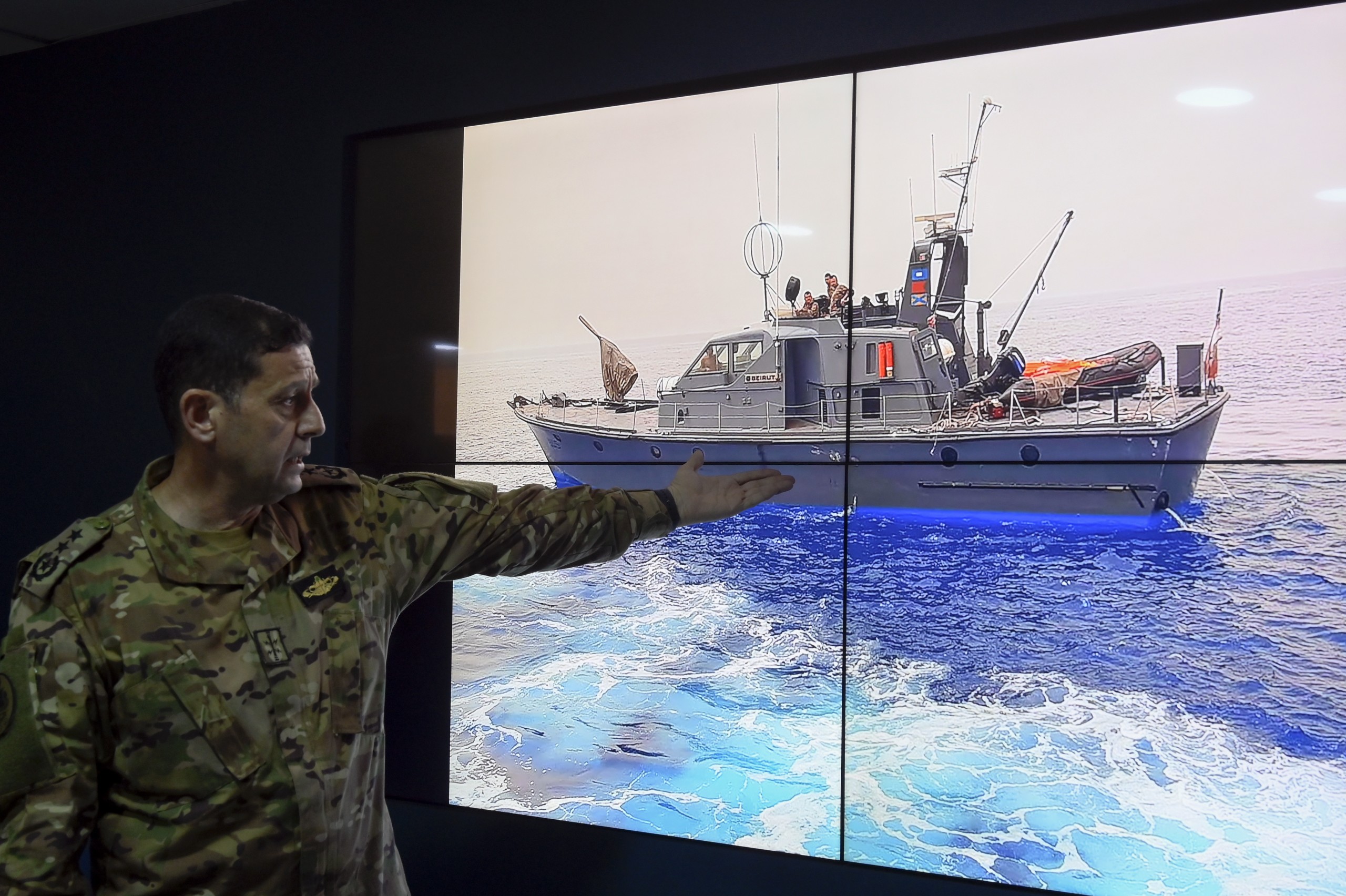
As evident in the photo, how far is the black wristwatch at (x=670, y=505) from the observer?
5.68ft

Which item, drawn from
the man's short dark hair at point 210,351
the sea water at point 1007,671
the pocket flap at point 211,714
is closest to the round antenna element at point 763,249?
the sea water at point 1007,671

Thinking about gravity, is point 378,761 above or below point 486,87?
below

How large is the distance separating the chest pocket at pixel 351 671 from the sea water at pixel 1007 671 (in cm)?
83

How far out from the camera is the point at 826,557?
2070 millimetres

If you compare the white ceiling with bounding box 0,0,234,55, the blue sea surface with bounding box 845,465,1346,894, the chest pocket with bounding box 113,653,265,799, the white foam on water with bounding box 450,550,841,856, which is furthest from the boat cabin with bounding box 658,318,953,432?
the white ceiling with bounding box 0,0,234,55

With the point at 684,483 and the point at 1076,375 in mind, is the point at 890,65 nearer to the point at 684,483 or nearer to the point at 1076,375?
the point at 1076,375

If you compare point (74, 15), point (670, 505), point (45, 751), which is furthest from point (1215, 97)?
point (74, 15)

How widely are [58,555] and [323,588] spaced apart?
33cm

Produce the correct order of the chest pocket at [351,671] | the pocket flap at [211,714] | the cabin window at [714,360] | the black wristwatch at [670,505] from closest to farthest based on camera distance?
the pocket flap at [211,714] < the chest pocket at [351,671] < the black wristwatch at [670,505] < the cabin window at [714,360]

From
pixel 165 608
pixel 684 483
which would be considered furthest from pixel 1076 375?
pixel 165 608

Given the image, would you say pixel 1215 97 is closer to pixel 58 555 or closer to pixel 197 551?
pixel 197 551

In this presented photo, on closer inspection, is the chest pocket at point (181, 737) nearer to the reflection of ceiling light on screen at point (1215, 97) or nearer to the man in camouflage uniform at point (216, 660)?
the man in camouflage uniform at point (216, 660)

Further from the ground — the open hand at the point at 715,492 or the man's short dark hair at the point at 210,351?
the man's short dark hair at the point at 210,351

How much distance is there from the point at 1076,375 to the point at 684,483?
768 mm
